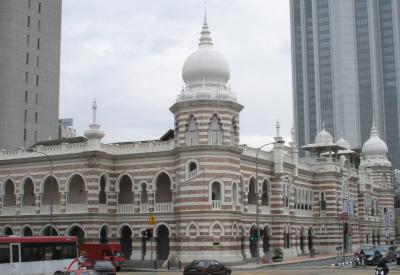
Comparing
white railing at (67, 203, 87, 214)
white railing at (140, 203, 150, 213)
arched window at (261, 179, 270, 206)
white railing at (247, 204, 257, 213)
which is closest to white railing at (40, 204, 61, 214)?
white railing at (67, 203, 87, 214)

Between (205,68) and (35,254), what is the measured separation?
26477 mm

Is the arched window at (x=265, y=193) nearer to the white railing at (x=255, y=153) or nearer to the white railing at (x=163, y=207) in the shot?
the white railing at (x=255, y=153)

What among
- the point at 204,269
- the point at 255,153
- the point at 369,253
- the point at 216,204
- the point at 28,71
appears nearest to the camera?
the point at 204,269

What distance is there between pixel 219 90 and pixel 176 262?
15316 mm

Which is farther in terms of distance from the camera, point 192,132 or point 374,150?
point 374,150

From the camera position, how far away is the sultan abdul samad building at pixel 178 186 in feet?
187

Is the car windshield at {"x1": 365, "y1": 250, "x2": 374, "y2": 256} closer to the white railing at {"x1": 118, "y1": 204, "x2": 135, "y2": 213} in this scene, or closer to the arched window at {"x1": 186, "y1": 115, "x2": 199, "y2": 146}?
the arched window at {"x1": 186, "y1": 115, "x2": 199, "y2": 146}

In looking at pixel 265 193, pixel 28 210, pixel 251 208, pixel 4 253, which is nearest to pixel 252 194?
pixel 265 193

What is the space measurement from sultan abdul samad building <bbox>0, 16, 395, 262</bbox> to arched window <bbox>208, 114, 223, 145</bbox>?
0.09 m

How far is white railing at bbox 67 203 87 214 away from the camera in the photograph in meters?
60.8

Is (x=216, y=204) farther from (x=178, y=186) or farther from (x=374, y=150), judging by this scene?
(x=374, y=150)

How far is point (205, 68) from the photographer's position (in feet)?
196

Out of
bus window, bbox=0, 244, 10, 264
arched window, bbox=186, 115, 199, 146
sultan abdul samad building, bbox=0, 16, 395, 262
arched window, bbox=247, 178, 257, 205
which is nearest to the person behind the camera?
bus window, bbox=0, 244, 10, 264

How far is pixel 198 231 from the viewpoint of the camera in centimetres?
5619
